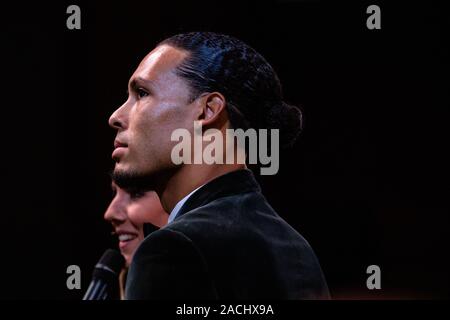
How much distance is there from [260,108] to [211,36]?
0.20m

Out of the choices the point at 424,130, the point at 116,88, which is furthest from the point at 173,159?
the point at 424,130

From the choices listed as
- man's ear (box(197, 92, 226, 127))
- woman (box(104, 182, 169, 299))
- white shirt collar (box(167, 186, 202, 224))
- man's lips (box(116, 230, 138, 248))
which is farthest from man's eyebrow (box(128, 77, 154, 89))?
man's lips (box(116, 230, 138, 248))

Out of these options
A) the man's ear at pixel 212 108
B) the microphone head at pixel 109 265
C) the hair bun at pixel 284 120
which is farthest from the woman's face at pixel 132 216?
the man's ear at pixel 212 108

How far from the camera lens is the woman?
6.91ft

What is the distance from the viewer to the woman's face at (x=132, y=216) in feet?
6.91

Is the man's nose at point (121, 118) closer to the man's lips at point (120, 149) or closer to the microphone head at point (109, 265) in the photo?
the man's lips at point (120, 149)

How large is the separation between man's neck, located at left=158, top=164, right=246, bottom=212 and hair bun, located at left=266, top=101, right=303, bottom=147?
169 mm

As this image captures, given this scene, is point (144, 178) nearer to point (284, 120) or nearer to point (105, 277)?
point (284, 120)

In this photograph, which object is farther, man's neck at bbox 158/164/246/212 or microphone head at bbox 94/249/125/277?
microphone head at bbox 94/249/125/277

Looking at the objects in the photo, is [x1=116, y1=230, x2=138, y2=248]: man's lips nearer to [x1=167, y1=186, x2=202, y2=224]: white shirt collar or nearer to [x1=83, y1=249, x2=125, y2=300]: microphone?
[x1=83, y1=249, x2=125, y2=300]: microphone

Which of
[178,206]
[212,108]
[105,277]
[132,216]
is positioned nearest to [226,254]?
[178,206]

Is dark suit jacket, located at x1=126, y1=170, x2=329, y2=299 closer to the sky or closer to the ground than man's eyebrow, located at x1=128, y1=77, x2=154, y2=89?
closer to the ground

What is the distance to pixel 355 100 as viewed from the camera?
8.23ft

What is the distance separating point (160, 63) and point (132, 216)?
36.1 inches
